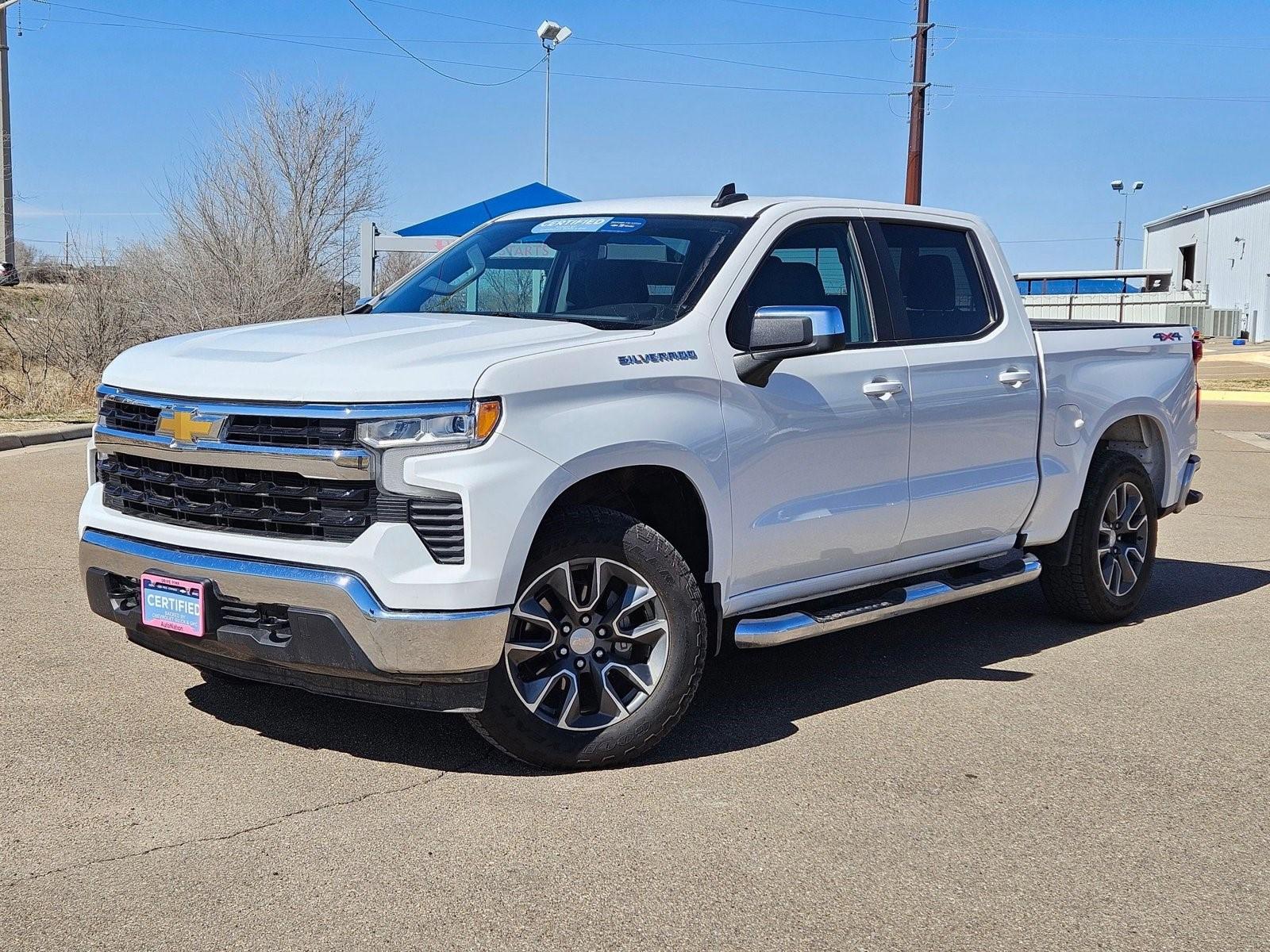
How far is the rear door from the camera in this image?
5.88 metres

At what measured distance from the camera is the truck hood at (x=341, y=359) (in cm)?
434

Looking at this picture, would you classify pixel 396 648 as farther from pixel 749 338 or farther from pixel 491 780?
pixel 749 338

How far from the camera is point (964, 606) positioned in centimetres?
777

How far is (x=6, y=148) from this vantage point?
1447 inches

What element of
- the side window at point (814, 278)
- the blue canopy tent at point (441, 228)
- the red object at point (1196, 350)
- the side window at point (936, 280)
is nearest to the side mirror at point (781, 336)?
the side window at point (814, 278)

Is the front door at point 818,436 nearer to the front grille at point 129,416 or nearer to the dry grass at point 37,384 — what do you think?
the front grille at point 129,416

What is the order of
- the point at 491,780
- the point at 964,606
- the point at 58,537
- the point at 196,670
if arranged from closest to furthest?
the point at 491,780 → the point at 196,670 → the point at 964,606 → the point at 58,537

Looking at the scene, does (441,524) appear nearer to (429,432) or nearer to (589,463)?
(429,432)

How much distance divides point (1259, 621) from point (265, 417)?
5299 mm

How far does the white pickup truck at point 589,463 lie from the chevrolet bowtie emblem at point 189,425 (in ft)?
0.04

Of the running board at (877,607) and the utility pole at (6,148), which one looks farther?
the utility pole at (6,148)

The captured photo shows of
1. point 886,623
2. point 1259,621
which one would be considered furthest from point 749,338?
point 1259,621

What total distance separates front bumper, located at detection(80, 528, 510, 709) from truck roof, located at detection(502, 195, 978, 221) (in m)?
2.10

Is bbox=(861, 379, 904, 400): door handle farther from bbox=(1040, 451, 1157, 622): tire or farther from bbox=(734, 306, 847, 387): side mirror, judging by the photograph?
bbox=(1040, 451, 1157, 622): tire
